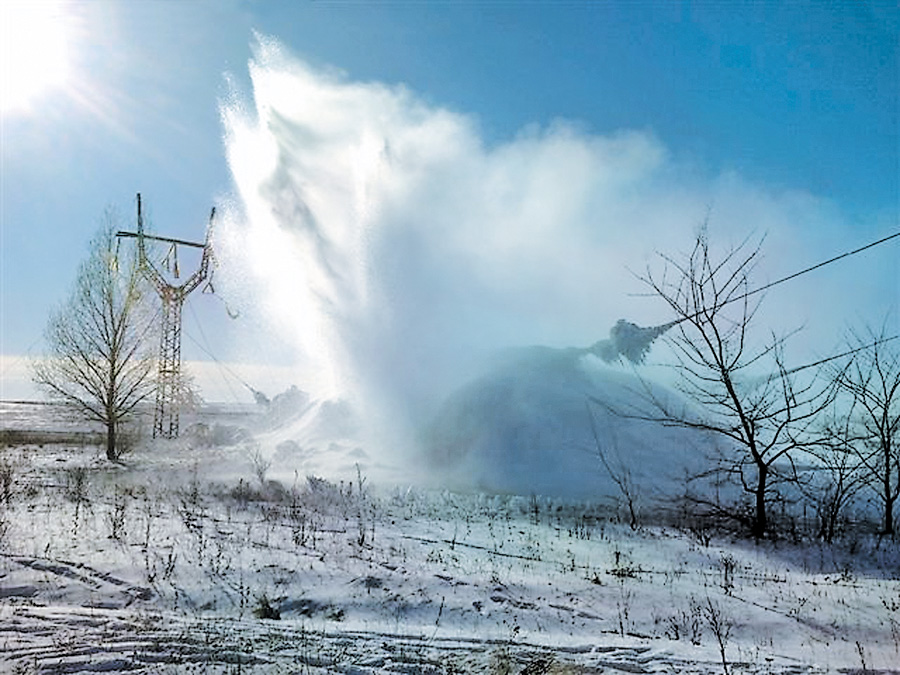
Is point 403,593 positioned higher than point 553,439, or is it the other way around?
point 553,439

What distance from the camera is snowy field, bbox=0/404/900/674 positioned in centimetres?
596

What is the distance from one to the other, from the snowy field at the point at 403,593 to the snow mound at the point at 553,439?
8.16 m

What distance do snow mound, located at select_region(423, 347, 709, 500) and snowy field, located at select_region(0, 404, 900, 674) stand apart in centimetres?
816

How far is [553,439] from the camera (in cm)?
2608

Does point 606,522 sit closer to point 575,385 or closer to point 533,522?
point 533,522

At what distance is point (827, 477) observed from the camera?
16.9 meters

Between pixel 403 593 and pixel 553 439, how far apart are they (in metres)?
18.4

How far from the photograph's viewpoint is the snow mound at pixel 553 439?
2336cm

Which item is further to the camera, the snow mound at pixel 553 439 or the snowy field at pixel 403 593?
the snow mound at pixel 553 439

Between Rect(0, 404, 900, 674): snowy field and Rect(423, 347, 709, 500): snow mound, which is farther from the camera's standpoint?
Rect(423, 347, 709, 500): snow mound

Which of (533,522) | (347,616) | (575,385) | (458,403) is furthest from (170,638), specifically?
(575,385)

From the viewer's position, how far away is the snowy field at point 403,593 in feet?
19.6

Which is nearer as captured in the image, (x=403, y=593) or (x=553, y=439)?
(x=403, y=593)

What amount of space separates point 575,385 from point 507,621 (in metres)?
23.8
